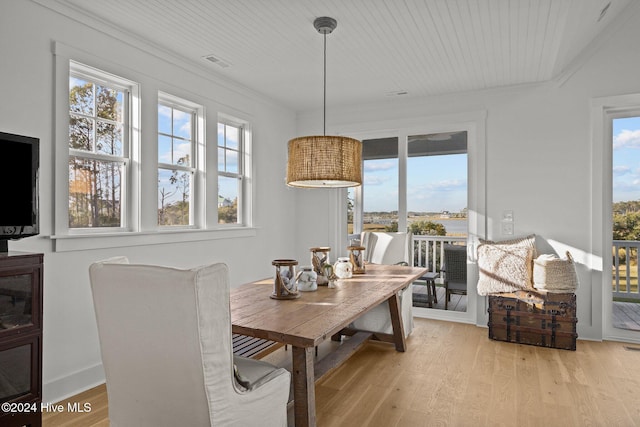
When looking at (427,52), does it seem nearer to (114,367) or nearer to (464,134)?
(464,134)

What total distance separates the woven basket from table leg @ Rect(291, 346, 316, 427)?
2.76m

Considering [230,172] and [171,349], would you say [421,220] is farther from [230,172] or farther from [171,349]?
[171,349]

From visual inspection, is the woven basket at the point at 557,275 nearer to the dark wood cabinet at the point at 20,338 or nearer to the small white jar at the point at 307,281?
the small white jar at the point at 307,281

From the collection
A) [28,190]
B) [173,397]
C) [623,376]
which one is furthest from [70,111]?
[623,376]

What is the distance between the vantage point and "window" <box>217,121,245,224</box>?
428 cm

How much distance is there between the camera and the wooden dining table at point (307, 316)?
5.96 feet

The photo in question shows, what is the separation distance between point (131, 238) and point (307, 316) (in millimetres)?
1844

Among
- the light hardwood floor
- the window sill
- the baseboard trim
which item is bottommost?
the light hardwood floor

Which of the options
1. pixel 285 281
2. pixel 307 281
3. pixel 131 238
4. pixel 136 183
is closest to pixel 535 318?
pixel 307 281

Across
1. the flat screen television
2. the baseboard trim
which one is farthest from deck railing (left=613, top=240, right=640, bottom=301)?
the flat screen television

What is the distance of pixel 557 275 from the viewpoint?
366 cm

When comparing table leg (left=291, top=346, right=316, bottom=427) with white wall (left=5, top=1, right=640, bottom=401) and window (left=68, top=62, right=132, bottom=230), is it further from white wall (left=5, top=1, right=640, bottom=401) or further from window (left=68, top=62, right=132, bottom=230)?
window (left=68, top=62, right=132, bottom=230)

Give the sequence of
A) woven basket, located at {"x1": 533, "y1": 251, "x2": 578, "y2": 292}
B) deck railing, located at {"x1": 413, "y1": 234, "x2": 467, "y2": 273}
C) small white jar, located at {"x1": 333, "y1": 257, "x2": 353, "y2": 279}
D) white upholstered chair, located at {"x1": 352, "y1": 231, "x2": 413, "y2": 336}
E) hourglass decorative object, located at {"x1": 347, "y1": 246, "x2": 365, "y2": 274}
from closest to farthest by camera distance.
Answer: small white jar, located at {"x1": 333, "y1": 257, "x2": 353, "y2": 279} < hourglass decorative object, located at {"x1": 347, "y1": 246, "x2": 365, "y2": 274} < woven basket, located at {"x1": 533, "y1": 251, "x2": 578, "y2": 292} < white upholstered chair, located at {"x1": 352, "y1": 231, "x2": 413, "y2": 336} < deck railing, located at {"x1": 413, "y1": 234, "x2": 467, "y2": 273}

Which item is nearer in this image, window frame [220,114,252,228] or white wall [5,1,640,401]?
white wall [5,1,640,401]
